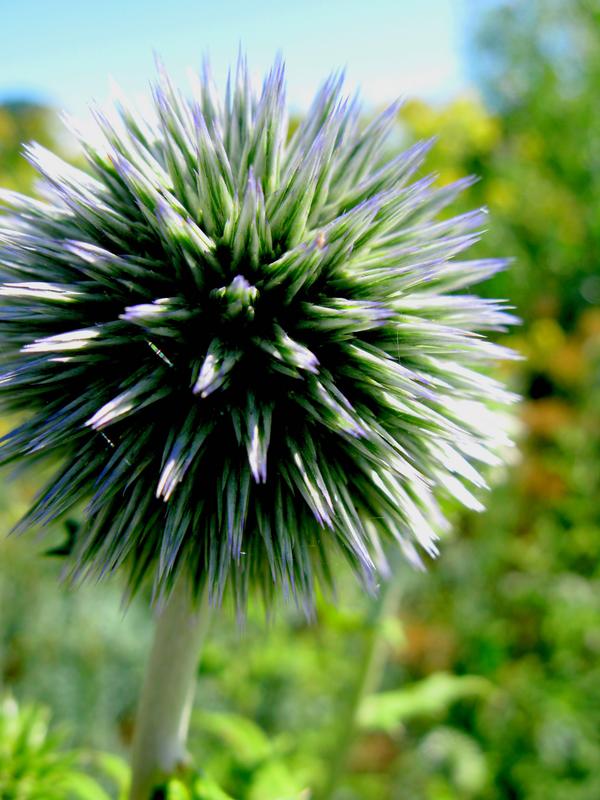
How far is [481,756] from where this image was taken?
4.56 meters

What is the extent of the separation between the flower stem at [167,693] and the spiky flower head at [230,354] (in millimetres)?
154

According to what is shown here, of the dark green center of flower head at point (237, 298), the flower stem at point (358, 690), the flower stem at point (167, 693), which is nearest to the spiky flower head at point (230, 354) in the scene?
the dark green center of flower head at point (237, 298)

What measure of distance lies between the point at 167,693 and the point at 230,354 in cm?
90

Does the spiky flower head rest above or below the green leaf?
above

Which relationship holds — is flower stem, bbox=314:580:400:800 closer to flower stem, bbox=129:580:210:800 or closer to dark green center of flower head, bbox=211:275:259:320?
flower stem, bbox=129:580:210:800

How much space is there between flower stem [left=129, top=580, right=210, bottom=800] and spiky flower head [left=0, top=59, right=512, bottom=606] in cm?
15

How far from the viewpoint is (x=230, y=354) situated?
4.61 feet

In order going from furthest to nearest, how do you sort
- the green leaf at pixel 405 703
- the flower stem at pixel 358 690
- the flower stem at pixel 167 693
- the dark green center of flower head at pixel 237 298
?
the flower stem at pixel 358 690
the green leaf at pixel 405 703
the flower stem at pixel 167 693
the dark green center of flower head at pixel 237 298

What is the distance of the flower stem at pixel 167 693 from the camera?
5.52ft

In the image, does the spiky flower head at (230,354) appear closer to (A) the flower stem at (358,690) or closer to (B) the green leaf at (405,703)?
(A) the flower stem at (358,690)

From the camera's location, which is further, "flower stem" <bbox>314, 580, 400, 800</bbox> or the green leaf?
"flower stem" <bbox>314, 580, 400, 800</bbox>

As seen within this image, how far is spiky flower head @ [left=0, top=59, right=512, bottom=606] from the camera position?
141 centimetres

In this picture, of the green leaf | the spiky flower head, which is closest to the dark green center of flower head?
the spiky flower head

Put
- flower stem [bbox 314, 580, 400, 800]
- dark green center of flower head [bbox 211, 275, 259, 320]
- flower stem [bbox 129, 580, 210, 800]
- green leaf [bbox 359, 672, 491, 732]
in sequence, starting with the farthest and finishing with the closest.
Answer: flower stem [bbox 314, 580, 400, 800], green leaf [bbox 359, 672, 491, 732], flower stem [bbox 129, 580, 210, 800], dark green center of flower head [bbox 211, 275, 259, 320]
